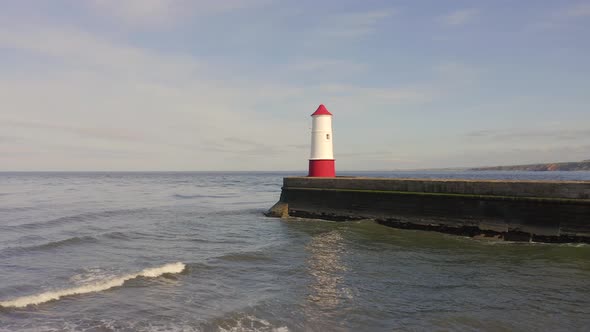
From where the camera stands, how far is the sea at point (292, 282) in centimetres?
760

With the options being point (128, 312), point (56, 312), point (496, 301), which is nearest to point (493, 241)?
point (496, 301)

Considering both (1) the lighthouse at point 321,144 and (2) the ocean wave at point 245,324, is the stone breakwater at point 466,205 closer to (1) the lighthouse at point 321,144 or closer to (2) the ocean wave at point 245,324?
(1) the lighthouse at point 321,144

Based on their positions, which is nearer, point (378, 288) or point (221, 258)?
point (378, 288)

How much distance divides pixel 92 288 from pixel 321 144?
14.6 m

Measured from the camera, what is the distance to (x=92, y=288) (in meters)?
9.73

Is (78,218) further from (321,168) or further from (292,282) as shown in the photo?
(292,282)

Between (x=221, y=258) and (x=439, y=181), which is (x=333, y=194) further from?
(x=221, y=258)

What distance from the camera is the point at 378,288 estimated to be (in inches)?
372

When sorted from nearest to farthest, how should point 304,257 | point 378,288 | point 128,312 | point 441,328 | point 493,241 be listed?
point 441,328, point 128,312, point 378,288, point 304,257, point 493,241

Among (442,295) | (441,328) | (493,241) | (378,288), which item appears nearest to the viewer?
(441,328)

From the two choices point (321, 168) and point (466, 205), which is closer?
point (466, 205)

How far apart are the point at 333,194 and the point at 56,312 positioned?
43.7 ft

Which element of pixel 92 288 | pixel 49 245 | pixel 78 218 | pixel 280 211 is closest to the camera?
pixel 92 288

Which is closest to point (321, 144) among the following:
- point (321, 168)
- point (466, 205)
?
point (321, 168)
